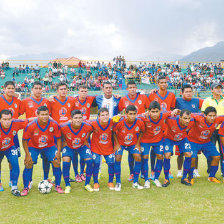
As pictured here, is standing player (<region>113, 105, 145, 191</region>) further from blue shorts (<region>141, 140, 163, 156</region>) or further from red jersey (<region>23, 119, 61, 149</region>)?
red jersey (<region>23, 119, 61, 149</region>)

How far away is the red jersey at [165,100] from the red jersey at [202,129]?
26.1 inches

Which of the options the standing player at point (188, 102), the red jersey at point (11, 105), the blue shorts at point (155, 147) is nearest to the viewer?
the blue shorts at point (155, 147)

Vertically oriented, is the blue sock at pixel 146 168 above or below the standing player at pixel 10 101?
below

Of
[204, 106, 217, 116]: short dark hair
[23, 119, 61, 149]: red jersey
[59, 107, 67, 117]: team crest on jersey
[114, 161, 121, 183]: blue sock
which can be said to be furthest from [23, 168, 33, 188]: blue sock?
[204, 106, 217, 116]: short dark hair

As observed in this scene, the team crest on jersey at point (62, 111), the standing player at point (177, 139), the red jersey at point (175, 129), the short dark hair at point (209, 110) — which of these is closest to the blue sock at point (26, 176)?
the team crest on jersey at point (62, 111)

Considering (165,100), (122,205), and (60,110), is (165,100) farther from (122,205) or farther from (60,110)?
(122,205)

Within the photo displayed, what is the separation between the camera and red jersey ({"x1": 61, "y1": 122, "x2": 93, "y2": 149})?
4797 mm

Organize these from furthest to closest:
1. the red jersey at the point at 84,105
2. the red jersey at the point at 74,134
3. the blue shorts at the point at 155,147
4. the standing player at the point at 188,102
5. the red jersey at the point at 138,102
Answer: the red jersey at the point at 84,105 → the red jersey at the point at 138,102 → the standing player at the point at 188,102 → the blue shorts at the point at 155,147 → the red jersey at the point at 74,134

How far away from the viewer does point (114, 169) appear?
5105 mm

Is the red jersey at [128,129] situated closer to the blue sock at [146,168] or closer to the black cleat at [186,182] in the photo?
the blue sock at [146,168]

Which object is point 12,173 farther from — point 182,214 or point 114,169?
point 182,214

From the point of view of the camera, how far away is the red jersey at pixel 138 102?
561cm

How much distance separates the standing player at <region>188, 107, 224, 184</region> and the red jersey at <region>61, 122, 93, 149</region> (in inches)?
89.9

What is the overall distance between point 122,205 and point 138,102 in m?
2.44
